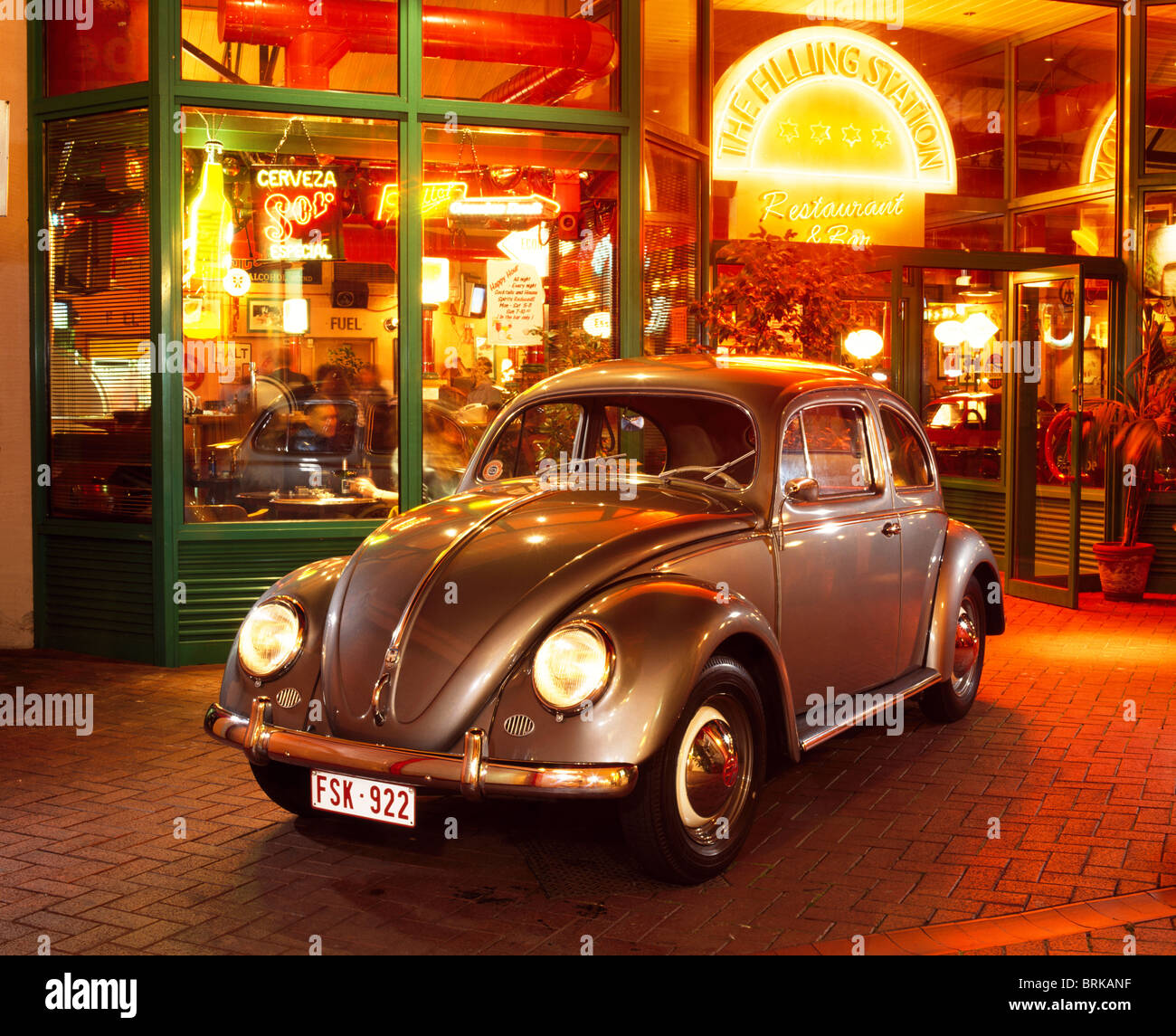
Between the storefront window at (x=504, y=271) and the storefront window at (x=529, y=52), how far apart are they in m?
0.26

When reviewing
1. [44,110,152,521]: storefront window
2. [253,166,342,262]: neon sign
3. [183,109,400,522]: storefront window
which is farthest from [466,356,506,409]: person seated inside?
[44,110,152,521]: storefront window

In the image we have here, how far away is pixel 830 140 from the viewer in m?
11.0

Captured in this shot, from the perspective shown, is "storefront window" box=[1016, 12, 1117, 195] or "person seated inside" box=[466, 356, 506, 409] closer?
"person seated inside" box=[466, 356, 506, 409]

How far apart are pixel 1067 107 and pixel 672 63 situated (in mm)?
4006

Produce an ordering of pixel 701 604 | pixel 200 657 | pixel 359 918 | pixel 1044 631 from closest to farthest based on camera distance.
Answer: pixel 359 918 → pixel 701 604 → pixel 200 657 → pixel 1044 631

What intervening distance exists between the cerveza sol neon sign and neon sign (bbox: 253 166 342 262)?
3495mm

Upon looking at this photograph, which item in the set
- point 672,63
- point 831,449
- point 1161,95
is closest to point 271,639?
point 831,449

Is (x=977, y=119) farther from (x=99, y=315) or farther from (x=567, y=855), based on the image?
(x=567, y=855)

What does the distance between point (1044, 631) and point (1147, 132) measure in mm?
A: 4695

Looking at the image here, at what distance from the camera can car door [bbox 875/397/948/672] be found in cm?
595

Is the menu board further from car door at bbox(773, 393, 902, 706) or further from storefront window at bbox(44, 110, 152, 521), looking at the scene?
car door at bbox(773, 393, 902, 706)

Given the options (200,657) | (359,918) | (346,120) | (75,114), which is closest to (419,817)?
(359,918)

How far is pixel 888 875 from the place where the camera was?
4.42 m
